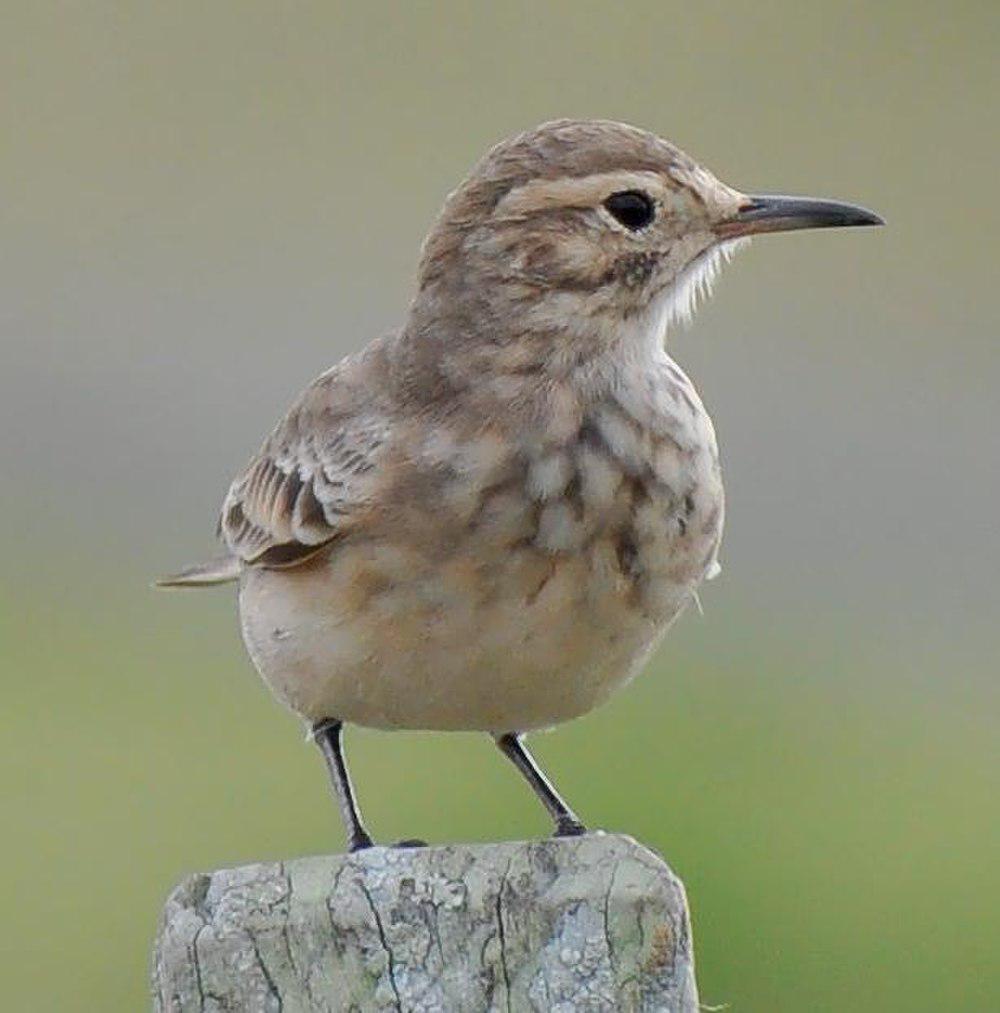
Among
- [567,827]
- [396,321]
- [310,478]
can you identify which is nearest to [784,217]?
[310,478]

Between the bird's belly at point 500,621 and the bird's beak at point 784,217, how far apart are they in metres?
0.62

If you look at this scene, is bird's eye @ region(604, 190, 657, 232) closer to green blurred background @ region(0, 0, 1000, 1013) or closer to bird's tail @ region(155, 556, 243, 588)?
bird's tail @ region(155, 556, 243, 588)

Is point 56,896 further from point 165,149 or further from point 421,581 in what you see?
point 165,149

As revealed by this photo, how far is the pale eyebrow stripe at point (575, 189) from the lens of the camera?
288 inches

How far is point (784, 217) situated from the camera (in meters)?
7.46

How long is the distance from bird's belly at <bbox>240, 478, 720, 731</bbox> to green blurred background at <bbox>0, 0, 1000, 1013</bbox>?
10.5 ft

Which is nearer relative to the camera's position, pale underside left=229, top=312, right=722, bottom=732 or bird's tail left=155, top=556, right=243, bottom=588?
pale underside left=229, top=312, right=722, bottom=732

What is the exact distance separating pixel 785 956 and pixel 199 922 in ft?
18.3

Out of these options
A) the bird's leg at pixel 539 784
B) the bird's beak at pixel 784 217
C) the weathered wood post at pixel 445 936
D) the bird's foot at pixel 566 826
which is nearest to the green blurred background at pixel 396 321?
the bird's leg at pixel 539 784

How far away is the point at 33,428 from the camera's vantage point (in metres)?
17.7

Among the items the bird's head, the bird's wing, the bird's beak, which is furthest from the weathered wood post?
the bird's beak

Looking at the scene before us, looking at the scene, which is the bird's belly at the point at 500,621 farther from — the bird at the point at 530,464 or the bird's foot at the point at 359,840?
the bird's foot at the point at 359,840

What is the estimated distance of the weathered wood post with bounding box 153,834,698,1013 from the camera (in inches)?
205

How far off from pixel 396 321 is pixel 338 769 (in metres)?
10.6
